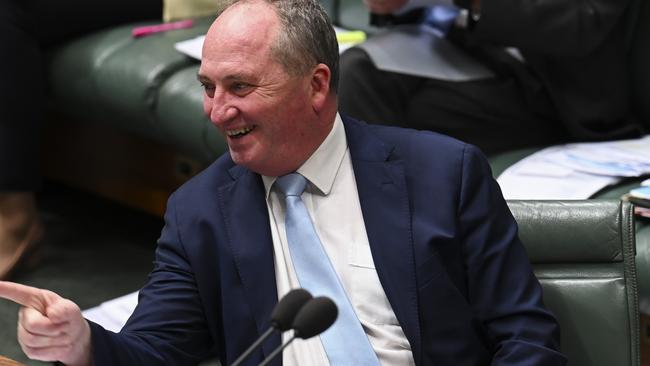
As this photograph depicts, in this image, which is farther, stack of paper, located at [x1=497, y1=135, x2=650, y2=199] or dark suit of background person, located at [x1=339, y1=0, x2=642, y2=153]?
dark suit of background person, located at [x1=339, y1=0, x2=642, y2=153]

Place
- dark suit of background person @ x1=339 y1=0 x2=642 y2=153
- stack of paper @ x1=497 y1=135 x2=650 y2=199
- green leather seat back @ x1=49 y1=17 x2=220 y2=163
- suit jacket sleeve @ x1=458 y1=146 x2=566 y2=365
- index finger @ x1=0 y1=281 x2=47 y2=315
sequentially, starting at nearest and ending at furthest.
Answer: index finger @ x1=0 y1=281 x2=47 y2=315, suit jacket sleeve @ x1=458 y1=146 x2=566 y2=365, stack of paper @ x1=497 y1=135 x2=650 y2=199, dark suit of background person @ x1=339 y1=0 x2=642 y2=153, green leather seat back @ x1=49 y1=17 x2=220 y2=163

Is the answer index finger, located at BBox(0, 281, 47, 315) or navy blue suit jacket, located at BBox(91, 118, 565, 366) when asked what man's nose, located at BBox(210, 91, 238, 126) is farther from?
index finger, located at BBox(0, 281, 47, 315)

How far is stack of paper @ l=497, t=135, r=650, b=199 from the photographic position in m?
2.47

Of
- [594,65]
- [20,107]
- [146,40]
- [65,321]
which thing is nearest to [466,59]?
[594,65]

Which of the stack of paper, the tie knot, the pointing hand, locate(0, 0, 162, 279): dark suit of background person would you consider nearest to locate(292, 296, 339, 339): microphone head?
the pointing hand

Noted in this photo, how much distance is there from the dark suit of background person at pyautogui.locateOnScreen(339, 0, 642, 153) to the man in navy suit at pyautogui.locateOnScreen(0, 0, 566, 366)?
110 centimetres

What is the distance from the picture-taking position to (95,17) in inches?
143

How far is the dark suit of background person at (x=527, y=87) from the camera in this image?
2.71 meters

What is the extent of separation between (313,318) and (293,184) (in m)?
0.51

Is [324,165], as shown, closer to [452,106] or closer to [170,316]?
[170,316]

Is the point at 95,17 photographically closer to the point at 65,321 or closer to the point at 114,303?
the point at 114,303

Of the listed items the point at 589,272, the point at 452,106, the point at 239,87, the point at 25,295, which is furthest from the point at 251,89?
the point at 452,106

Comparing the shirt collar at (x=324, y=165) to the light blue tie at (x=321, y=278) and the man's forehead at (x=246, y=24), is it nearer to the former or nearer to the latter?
the light blue tie at (x=321, y=278)

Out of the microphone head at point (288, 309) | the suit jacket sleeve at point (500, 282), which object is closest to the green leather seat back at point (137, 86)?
the suit jacket sleeve at point (500, 282)
